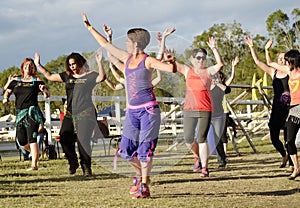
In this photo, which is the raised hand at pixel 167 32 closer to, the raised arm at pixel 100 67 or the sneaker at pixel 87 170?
the raised arm at pixel 100 67

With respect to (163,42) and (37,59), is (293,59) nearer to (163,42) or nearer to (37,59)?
(163,42)

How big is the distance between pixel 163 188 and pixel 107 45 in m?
1.94

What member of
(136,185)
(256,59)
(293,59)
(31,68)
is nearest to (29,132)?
(31,68)

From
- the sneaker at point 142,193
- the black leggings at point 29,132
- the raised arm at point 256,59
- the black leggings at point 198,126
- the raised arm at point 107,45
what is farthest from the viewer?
the black leggings at point 29,132

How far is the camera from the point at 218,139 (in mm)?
11047

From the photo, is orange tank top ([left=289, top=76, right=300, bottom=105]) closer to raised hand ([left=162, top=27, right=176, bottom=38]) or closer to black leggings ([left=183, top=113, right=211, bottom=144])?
black leggings ([left=183, top=113, right=211, bottom=144])

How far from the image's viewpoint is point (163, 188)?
7.79 meters

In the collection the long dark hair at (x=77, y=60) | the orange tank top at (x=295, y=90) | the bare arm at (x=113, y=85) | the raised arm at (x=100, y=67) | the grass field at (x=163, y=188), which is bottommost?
the grass field at (x=163, y=188)

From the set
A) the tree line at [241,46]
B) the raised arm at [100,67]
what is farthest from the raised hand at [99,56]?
the tree line at [241,46]

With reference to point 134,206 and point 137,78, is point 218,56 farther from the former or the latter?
point 134,206

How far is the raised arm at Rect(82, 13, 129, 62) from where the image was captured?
7145 mm

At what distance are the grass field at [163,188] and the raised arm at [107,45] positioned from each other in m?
1.25

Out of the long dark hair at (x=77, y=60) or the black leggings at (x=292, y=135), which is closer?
the black leggings at (x=292, y=135)

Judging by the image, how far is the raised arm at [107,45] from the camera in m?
7.14
